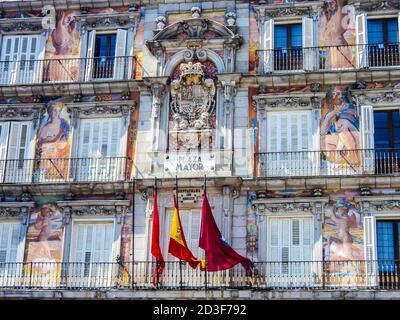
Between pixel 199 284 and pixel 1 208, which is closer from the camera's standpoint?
pixel 199 284

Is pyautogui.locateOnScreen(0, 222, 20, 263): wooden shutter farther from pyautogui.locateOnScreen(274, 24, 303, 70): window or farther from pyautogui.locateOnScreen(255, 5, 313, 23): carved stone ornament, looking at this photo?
pyautogui.locateOnScreen(255, 5, 313, 23): carved stone ornament

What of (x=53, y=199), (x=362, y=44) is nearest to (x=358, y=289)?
(x=362, y=44)

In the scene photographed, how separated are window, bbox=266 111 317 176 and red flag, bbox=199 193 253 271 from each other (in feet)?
8.53

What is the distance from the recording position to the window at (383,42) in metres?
26.0

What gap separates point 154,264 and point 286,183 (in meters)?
4.54

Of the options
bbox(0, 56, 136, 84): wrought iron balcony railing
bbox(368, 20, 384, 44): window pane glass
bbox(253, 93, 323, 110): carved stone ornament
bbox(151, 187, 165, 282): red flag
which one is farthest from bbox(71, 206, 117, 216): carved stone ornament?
bbox(368, 20, 384, 44): window pane glass

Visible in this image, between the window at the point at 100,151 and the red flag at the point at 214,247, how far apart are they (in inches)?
136

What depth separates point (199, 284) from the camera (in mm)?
24266

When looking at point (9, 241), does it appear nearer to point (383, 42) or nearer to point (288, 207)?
point (288, 207)

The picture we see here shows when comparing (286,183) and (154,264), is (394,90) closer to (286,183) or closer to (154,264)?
(286,183)

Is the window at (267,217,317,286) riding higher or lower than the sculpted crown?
lower

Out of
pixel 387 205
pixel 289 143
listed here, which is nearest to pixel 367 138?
pixel 387 205

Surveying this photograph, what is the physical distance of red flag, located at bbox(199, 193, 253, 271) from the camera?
77.6ft

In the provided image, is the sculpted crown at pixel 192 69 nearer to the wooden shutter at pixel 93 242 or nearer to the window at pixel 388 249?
the wooden shutter at pixel 93 242
